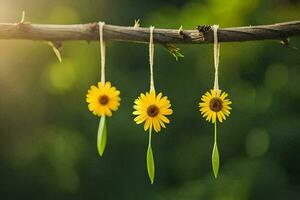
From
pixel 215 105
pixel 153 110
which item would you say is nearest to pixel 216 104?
pixel 215 105

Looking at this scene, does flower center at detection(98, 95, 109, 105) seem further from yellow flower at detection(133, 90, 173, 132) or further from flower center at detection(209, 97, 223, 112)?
flower center at detection(209, 97, 223, 112)

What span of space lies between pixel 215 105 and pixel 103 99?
189mm

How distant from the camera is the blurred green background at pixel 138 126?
19.2 feet

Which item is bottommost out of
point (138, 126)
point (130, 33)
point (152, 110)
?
point (138, 126)

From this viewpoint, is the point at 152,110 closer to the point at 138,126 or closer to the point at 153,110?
the point at 153,110

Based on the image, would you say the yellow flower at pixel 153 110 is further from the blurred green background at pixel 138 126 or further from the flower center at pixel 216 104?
the blurred green background at pixel 138 126

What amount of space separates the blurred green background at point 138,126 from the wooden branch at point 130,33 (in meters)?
4.70

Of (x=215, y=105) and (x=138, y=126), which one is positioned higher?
(x=215, y=105)

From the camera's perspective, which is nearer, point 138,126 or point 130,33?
point 130,33

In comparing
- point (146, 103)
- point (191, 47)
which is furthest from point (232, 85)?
point (146, 103)

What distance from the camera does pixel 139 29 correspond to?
3.53ft

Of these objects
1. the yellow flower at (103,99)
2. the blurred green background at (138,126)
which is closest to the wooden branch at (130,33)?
the yellow flower at (103,99)

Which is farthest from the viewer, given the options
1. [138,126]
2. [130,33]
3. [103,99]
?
[138,126]

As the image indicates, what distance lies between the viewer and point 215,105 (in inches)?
48.9
